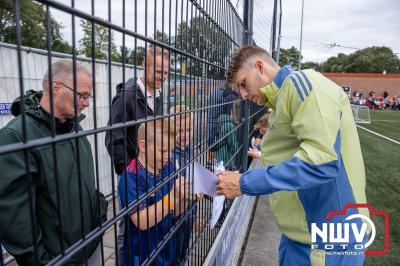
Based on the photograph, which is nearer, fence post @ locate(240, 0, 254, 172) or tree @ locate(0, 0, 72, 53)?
tree @ locate(0, 0, 72, 53)

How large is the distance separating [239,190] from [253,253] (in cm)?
240

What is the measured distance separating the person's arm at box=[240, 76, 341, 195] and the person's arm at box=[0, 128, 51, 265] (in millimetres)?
1046

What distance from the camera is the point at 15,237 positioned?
125 centimetres

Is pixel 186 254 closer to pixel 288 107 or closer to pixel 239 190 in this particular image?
pixel 239 190

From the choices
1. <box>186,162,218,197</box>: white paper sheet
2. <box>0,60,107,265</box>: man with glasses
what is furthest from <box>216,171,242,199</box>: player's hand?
<box>0,60,107,265</box>: man with glasses

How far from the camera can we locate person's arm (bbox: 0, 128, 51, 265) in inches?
44.6

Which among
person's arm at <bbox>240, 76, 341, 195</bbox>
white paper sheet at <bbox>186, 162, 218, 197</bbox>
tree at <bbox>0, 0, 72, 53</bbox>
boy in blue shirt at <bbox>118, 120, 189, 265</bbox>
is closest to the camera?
tree at <bbox>0, 0, 72, 53</bbox>

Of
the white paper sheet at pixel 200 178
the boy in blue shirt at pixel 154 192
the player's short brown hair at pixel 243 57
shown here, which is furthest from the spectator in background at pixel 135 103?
the player's short brown hair at pixel 243 57

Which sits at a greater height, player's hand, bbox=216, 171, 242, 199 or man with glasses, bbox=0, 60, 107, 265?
A: man with glasses, bbox=0, 60, 107, 265

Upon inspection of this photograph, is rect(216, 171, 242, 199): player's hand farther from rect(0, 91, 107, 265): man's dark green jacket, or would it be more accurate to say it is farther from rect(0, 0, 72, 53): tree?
rect(0, 0, 72, 53): tree

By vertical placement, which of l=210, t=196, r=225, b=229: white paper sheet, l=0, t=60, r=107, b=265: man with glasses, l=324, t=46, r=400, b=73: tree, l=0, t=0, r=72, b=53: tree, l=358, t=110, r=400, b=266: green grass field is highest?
l=324, t=46, r=400, b=73: tree

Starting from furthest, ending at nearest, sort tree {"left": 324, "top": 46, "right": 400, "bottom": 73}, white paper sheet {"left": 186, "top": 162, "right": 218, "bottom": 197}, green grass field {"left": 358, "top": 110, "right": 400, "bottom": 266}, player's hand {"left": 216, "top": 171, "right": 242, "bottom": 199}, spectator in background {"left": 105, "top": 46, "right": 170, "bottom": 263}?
tree {"left": 324, "top": 46, "right": 400, "bottom": 73} → green grass field {"left": 358, "top": 110, "right": 400, "bottom": 266} → player's hand {"left": 216, "top": 171, "right": 242, "bottom": 199} → white paper sheet {"left": 186, "top": 162, "right": 218, "bottom": 197} → spectator in background {"left": 105, "top": 46, "right": 170, "bottom": 263}

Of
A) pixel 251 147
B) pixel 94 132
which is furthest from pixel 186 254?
pixel 251 147

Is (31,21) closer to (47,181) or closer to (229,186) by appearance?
(47,181)
